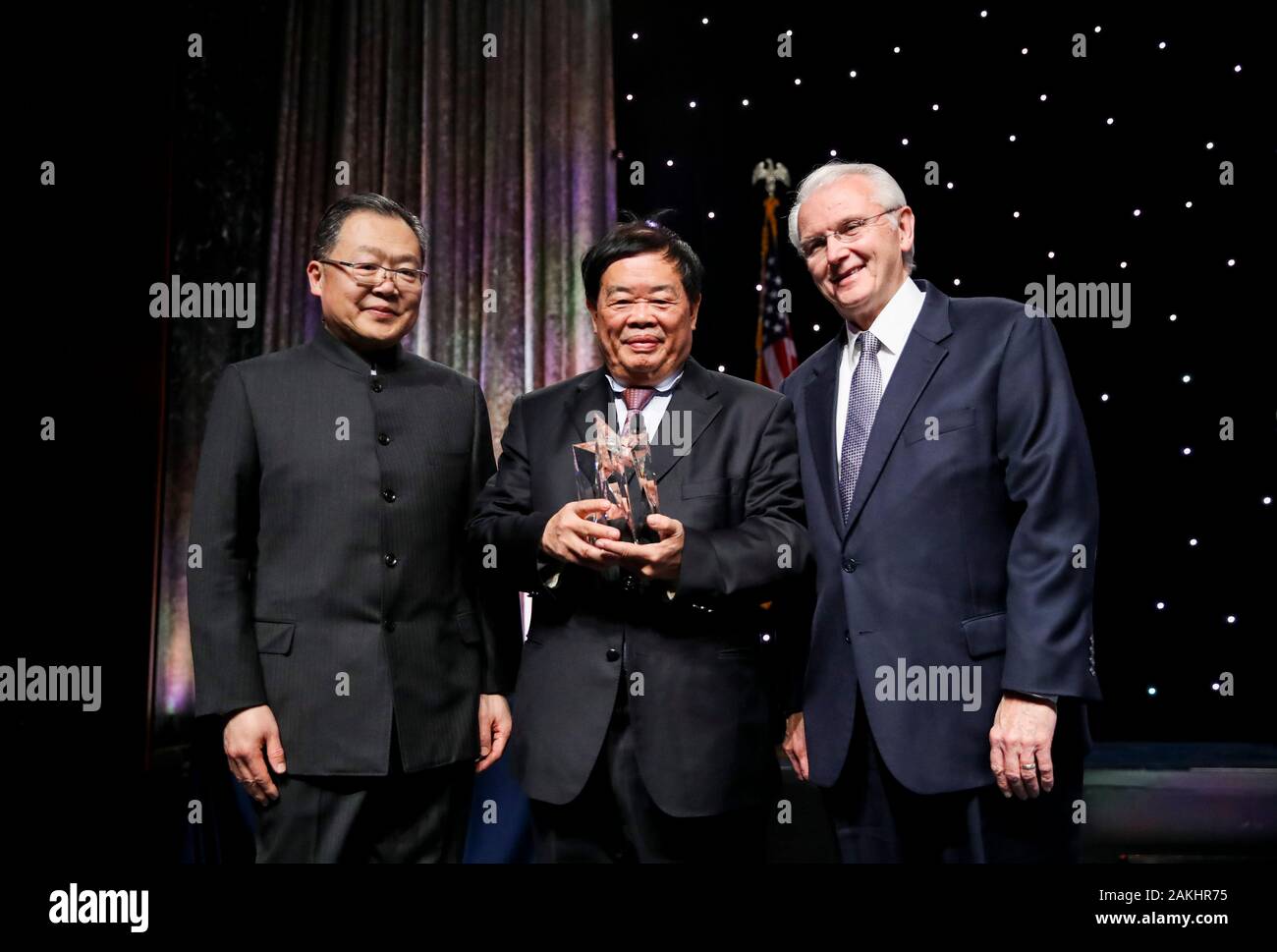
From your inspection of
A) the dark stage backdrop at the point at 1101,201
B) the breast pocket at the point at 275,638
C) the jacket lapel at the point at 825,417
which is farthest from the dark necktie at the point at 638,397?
the dark stage backdrop at the point at 1101,201

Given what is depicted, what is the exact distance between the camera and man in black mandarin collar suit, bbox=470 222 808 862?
A: 1.80 m

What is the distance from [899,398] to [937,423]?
0.27 feet

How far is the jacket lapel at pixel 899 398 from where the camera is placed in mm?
1896

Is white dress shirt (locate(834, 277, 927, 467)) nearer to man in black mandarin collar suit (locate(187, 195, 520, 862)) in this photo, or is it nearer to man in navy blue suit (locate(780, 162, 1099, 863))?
man in navy blue suit (locate(780, 162, 1099, 863))

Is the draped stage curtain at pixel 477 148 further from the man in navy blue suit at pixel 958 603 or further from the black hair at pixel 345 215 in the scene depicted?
the man in navy blue suit at pixel 958 603

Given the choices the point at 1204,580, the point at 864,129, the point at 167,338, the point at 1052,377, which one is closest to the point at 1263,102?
the point at 864,129

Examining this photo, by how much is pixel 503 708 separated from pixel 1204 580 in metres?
2.98

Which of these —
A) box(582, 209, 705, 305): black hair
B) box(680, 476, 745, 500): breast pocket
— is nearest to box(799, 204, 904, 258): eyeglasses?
box(582, 209, 705, 305): black hair

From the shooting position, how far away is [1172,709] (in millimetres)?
3912

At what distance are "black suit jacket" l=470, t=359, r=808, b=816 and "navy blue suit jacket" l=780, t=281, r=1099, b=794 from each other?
0.13 meters

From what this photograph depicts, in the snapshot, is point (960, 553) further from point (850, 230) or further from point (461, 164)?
point (461, 164)

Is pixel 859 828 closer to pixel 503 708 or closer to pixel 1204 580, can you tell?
pixel 503 708

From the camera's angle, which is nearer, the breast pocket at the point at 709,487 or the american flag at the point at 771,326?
the breast pocket at the point at 709,487

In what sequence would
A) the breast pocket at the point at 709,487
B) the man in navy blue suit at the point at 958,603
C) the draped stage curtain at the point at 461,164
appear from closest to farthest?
the man in navy blue suit at the point at 958,603 < the breast pocket at the point at 709,487 < the draped stage curtain at the point at 461,164
